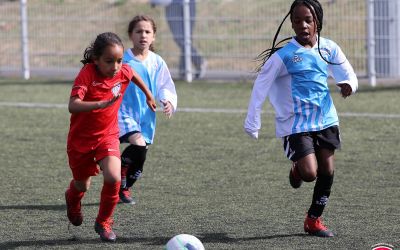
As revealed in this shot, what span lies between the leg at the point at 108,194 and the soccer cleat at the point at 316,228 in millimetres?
1302

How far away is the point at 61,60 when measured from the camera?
67.1ft

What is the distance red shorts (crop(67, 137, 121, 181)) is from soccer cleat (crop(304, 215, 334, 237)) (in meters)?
1.35

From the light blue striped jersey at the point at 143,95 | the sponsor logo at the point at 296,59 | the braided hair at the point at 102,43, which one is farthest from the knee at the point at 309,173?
the light blue striped jersey at the point at 143,95

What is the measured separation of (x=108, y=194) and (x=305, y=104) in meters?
1.47

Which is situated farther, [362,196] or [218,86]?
[218,86]

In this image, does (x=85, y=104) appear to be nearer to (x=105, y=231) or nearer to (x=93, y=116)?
(x=93, y=116)

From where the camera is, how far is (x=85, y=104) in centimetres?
655

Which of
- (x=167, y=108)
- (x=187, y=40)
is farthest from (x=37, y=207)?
(x=187, y=40)

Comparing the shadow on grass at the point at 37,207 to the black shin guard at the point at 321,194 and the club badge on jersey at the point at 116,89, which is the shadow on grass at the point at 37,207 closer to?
the club badge on jersey at the point at 116,89

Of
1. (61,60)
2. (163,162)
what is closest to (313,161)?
(163,162)

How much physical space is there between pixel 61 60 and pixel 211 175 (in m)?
11.3

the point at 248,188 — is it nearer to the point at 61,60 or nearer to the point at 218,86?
the point at 218,86

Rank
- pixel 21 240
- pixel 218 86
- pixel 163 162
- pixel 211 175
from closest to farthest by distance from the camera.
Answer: pixel 21 240
pixel 211 175
pixel 163 162
pixel 218 86

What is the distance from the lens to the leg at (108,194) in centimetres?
675
